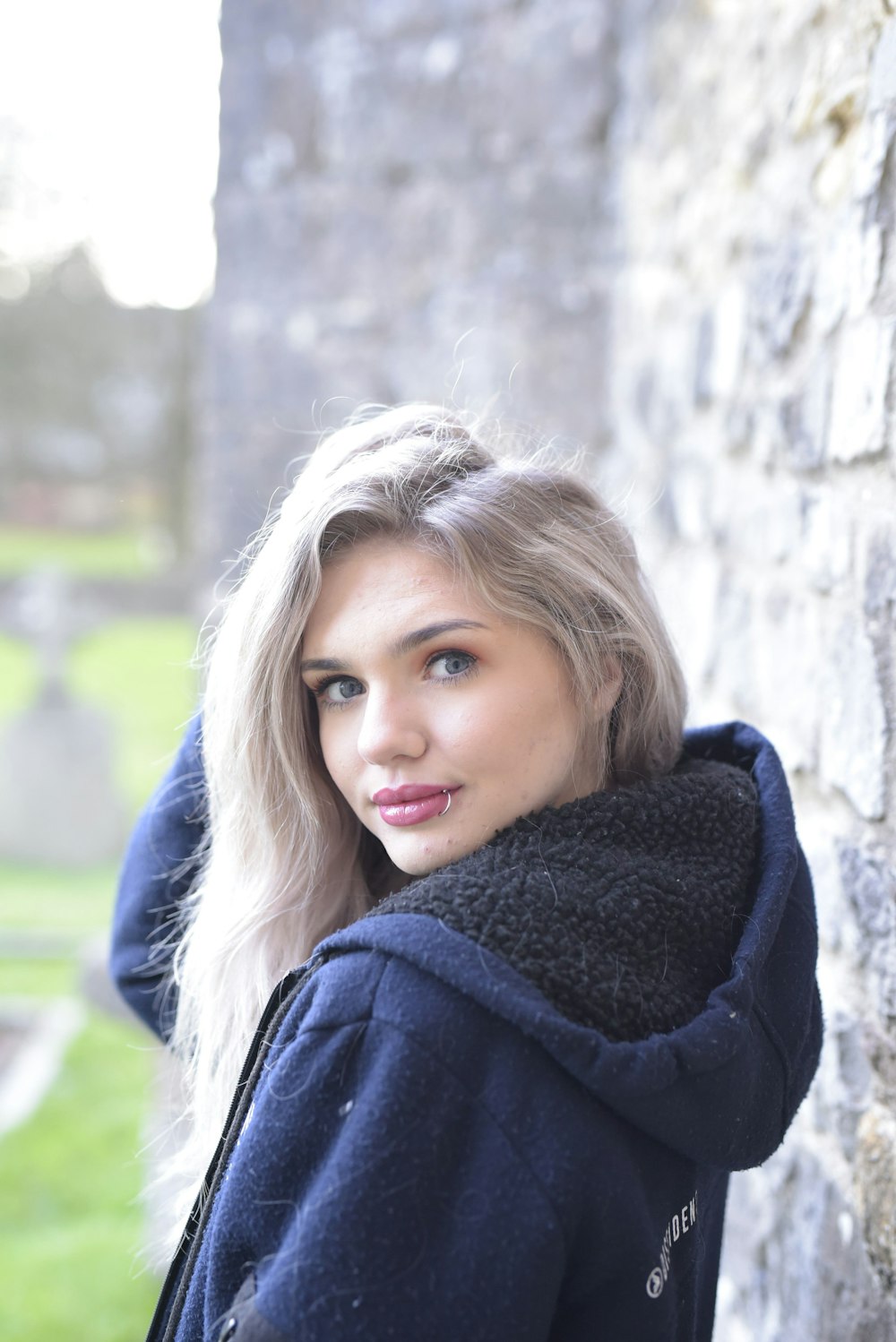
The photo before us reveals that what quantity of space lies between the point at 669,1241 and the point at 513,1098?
249 mm

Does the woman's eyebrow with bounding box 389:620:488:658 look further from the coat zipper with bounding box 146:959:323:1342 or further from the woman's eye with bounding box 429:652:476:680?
the coat zipper with bounding box 146:959:323:1342

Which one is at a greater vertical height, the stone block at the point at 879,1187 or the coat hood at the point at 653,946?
the coat hood at the point at 653,946

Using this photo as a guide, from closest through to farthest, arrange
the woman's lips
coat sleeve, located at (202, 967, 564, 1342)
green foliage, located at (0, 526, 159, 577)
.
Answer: coat sleeve, located at (202, 967, 564, 1342), the woman's lips, green foliage, located at (0, 526, 159, 577)

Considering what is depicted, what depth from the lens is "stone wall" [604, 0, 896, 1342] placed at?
4.28ft

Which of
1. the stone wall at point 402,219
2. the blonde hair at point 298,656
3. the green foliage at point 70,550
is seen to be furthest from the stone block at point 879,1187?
the green foliage at point 70,550

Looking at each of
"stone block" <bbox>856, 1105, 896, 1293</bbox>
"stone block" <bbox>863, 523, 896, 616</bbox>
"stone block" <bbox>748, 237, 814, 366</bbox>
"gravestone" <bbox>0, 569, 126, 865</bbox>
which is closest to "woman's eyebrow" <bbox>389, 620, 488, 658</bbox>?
"stone block" <bbox>863, 523, 896, 616</bbox>

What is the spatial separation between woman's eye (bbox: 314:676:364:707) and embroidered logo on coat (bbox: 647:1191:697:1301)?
565 mm

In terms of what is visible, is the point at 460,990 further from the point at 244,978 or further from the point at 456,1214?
the point at 244,978

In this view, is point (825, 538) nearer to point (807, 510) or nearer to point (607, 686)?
point (807, 510)

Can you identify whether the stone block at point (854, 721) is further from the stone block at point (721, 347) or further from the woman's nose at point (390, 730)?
the stone block at point (721, 347)

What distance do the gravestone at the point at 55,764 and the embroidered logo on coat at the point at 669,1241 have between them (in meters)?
7.36

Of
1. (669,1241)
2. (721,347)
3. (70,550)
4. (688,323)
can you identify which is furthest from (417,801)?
(70,550)

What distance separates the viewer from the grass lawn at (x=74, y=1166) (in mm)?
3305

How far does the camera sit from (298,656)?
45.3 inches
